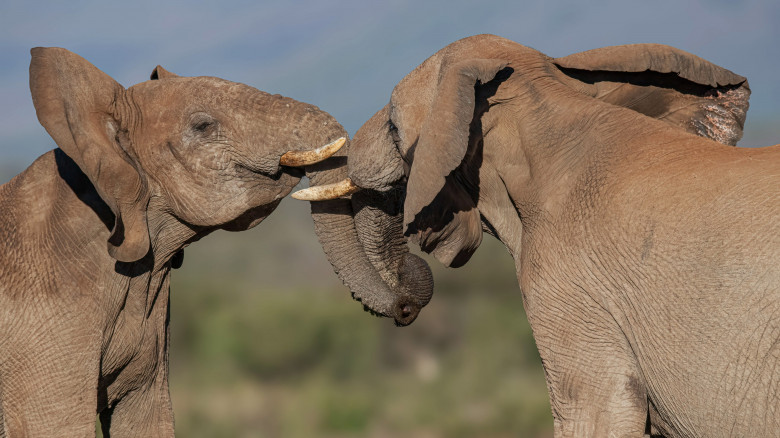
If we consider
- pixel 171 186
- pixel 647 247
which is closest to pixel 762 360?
pixel 647 247

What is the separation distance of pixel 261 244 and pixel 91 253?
18758 millimetres

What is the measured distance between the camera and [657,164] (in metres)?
3.26

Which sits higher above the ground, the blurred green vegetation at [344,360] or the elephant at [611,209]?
the elephant at [611,209]

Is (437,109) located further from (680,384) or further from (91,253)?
(91,253)

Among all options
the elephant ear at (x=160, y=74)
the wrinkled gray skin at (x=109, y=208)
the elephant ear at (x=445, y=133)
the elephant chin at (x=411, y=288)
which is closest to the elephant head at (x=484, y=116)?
the elephant ear at (x=445, y=133)

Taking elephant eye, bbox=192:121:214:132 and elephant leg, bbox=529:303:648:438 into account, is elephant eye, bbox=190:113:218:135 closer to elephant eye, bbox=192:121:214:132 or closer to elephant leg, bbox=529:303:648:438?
elephant eye, bbox=192:121:214:132

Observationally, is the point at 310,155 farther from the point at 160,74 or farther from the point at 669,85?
the point at 669,85

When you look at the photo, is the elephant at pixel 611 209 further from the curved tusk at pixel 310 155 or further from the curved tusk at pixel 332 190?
the curved tusk at pixel 310 155

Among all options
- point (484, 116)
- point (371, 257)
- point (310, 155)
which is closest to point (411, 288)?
point (371, 257)

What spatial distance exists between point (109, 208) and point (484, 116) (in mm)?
1558

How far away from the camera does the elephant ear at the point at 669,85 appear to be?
156 inches

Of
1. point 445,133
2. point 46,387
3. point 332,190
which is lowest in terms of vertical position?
point 46,387

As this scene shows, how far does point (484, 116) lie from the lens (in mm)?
3707

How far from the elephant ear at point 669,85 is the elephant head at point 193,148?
1.08 meters
